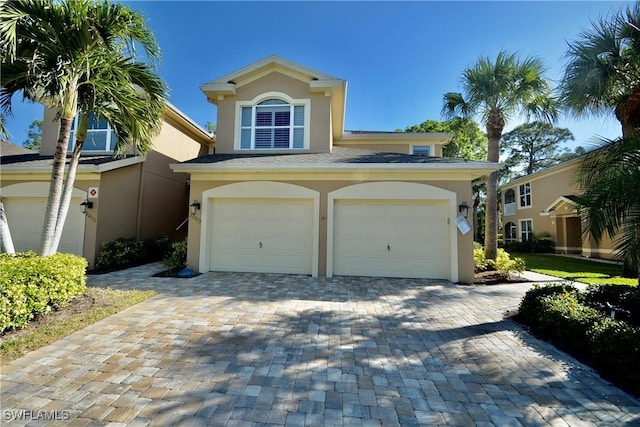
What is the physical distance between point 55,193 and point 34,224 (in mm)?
5950

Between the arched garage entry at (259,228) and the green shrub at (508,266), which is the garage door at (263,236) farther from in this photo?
the green shrub at (508,266)

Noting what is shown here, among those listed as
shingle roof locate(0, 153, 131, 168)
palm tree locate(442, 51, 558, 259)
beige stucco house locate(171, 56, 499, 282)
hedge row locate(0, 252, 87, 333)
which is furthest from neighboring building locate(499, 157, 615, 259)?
shingle roof locate(0, 153, 131, 168)

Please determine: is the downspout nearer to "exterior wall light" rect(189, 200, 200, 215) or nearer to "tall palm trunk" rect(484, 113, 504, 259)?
"exterior wall light" rect(189, 200, 200, 215)

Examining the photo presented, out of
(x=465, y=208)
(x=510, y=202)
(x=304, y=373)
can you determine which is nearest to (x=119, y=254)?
(x=304, y=373)

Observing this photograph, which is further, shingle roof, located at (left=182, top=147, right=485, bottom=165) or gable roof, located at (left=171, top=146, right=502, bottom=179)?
shingle roof, located at (left=182, top=147, right=485, bottom=165)

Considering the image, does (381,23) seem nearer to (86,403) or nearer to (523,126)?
(86,403)

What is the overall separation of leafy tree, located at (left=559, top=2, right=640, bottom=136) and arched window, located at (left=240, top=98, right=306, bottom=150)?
8.45 meters

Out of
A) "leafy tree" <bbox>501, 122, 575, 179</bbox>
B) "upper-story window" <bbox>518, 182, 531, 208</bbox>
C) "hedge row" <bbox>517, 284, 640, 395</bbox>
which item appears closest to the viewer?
"hedge row" <bbox>517, 284, 640, 395</bbox>

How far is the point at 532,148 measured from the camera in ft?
109

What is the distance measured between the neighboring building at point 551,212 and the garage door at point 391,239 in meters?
13.1

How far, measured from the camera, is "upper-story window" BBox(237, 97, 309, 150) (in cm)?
1063

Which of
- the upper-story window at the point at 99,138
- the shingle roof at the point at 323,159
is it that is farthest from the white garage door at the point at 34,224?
the shingle roof at the point at 323,159

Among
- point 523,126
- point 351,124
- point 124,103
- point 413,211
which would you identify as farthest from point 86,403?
point 523,126

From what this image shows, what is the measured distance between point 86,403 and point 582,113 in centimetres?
1309
